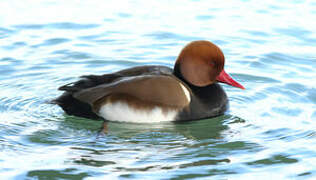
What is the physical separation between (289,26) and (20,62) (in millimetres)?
4668

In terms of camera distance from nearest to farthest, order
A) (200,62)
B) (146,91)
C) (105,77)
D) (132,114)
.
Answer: (146,91) < (132,114) < (105,77) < (200,62)

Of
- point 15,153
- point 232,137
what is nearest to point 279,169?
point 232,137

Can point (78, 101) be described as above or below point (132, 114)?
above

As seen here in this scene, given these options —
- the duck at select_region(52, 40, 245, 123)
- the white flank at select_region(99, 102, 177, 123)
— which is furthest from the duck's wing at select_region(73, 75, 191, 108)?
the white flank at select_region(99, 102, 177, 123)

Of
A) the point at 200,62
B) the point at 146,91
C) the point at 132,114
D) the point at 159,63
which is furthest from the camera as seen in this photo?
the point at 159,63

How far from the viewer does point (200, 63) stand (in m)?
7.43

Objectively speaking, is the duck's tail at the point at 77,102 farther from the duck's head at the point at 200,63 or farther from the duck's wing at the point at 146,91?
the duck's head at the point at 200,63

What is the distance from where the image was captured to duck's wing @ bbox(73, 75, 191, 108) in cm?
704

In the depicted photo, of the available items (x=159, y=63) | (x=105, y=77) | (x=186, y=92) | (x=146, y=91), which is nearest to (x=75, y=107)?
(x=105, y=77)

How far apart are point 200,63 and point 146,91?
0.79 metres

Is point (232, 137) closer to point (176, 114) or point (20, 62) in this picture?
point (176, 114)

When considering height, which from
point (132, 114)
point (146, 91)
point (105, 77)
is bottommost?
point (132, 114)

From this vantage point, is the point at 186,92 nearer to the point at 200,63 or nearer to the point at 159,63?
the point at 200,63

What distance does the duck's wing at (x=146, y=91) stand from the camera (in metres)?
7.04
